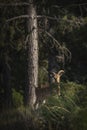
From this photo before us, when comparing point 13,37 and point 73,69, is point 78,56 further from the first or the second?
point 13,37

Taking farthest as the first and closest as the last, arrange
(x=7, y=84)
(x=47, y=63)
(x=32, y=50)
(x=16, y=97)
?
(x=47, y=63)
(x=7, y=84)
(x=16, y=97)
(x=32, y=50)

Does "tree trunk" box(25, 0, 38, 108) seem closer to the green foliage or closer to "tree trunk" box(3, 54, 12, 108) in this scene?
the green foliage

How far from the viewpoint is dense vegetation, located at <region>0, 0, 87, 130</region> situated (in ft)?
45.9

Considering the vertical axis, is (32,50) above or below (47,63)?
above

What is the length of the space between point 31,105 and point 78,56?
984 cm

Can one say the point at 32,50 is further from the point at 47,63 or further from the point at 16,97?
the point at 47,63

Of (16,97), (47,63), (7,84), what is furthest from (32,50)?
(47,63)

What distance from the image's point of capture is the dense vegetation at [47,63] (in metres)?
Answer: 14.0

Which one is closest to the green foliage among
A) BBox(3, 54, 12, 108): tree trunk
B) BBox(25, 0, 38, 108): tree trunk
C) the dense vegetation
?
the dense vegetation

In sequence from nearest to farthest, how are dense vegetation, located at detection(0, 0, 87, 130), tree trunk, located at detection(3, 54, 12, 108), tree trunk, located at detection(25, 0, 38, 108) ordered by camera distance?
dense vegetation, located at detection(0, 0, 87, 130), tree trunk, located at detection(25, 0, 38, 108), tree trunk, located at detection(3, 54, 12, 108)

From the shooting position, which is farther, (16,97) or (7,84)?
(7,84)

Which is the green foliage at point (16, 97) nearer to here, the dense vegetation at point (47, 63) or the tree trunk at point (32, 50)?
the dense vegetation at point (47, 63)

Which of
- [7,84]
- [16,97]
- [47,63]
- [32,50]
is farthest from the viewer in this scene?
[47,63]

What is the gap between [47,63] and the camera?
92.2 feet
